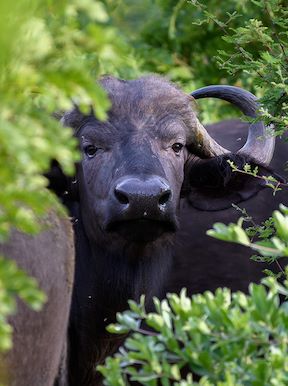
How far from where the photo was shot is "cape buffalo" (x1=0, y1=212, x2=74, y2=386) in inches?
126

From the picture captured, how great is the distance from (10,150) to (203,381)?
3.49 ft

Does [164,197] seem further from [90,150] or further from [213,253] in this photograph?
[213,253]

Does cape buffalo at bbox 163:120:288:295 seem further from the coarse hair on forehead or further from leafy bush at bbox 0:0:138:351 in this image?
leafy bush at bbox 0:0:138:351

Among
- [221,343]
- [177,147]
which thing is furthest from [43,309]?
[177,147]

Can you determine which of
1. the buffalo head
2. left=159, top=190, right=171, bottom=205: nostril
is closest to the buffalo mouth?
the buffalo head

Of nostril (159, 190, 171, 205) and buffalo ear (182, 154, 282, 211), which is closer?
nostril (159, 190, 171, 205)

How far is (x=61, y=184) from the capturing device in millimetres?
5703

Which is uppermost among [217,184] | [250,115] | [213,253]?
[250,115]

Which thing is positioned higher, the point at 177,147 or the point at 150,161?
the point at 150,161

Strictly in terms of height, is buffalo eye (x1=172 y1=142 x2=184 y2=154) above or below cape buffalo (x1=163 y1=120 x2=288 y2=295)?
above

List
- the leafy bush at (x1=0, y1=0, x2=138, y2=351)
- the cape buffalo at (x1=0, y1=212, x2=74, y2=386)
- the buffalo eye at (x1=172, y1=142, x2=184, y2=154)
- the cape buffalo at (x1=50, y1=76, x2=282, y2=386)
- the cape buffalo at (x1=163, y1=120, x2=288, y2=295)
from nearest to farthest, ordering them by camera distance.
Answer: the leafy bush at (x1=0, y1=0, x2=138, y2=351)
the cape buffalo at (x1=0, y1=212, x2=74, y2=386)
the cape buffalo at (x1=50, y1=76, x2=282, y2=386)
the buffalo eye at (x1=172, y1=142, x2=184, y2=154)
the cape buffalo at (x1=163, y1=120, x2=288, y2=295)

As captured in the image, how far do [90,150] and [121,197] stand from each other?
2.22 ft

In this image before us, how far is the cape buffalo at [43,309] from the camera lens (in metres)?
3.20

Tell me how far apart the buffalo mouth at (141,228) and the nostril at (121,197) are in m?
0.12
